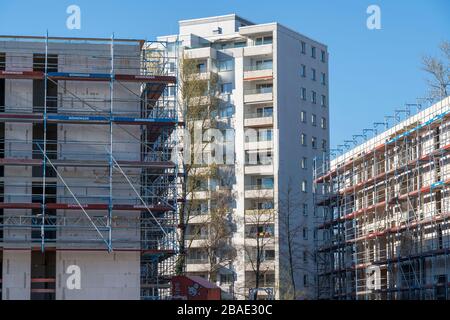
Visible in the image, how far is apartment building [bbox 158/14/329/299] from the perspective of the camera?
6650 cm

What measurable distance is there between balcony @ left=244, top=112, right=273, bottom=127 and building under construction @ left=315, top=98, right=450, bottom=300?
13767 millimetres

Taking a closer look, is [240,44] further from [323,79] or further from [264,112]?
[264,112]

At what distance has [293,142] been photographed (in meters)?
71.9

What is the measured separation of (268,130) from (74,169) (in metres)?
34.9

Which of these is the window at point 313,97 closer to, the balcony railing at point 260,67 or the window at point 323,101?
the window at point 323,101

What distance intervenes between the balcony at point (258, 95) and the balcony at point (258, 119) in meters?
1.03

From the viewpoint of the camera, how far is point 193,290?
36.4 meters

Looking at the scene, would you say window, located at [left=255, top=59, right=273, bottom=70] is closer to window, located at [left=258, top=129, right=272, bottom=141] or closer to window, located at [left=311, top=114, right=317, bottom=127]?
window, located at [left=258, top=129, right=272, bottom=141]

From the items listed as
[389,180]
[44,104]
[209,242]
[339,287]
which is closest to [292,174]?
[209,242]

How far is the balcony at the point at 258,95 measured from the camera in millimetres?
72062

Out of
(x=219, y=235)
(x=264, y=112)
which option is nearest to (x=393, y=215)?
(x=219, y=235)

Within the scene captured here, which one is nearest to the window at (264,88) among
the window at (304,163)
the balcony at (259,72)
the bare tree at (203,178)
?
the balcony at (259,72)
